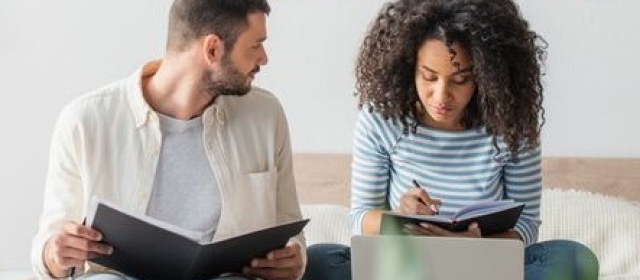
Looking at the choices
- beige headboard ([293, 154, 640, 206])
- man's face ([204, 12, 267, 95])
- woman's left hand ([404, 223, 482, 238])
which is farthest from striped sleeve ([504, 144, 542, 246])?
beige headboard ([293, 154, 640, 206])

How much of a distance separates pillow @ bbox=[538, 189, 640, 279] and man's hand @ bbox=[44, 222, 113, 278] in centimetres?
112

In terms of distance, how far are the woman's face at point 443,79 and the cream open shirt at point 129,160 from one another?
0.31 meters

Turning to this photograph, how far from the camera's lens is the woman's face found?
1.75 metres

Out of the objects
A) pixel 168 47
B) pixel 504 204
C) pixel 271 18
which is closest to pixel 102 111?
pixel 168 47

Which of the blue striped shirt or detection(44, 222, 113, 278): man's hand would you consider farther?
the blue striped shirt

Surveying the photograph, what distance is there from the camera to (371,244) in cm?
146

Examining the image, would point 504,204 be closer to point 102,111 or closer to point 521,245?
point 521,245

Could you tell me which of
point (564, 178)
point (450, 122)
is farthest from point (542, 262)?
point (564, 178)

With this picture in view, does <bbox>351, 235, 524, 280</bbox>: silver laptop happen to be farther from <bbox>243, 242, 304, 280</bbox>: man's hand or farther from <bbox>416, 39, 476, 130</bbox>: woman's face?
<bbox>416, 39, 476, 130</bbox>: woman's face

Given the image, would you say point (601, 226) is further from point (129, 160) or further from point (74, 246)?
point (74, 246)

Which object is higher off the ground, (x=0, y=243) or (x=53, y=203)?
(x=53, y=203)

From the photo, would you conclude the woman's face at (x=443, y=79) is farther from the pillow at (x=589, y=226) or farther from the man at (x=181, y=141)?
the pillow at (x=589, y=226)

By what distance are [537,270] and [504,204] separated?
155 mm

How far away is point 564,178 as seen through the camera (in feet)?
8.34
